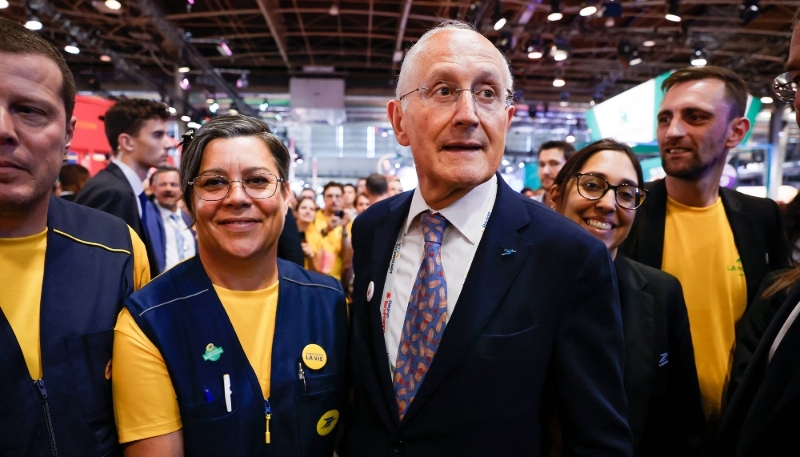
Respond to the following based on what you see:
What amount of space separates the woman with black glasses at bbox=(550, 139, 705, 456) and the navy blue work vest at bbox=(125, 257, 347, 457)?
0.98m

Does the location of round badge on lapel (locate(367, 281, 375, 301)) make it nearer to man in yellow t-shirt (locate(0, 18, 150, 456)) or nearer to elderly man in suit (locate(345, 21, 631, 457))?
elderly man in suit (locate(345, 21, 631, 457))

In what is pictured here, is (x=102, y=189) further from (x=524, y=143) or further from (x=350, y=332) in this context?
(x=524, y=143)

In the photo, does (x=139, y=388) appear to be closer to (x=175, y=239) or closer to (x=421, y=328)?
(x=421, y=328)

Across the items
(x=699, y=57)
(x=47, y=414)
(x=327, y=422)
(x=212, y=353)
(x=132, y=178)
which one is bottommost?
(x=327, y=422)

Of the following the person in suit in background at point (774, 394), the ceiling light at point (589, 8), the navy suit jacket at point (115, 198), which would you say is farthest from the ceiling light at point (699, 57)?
the navy suit jacket at point (115, 198)

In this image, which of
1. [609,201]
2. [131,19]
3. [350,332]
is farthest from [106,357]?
[131,19]

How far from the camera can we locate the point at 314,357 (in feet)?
5.45

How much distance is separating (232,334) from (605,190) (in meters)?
1.37

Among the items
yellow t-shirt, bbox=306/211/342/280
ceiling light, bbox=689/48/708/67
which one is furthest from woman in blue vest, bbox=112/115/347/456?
ceiling light, bbox=689/48/708/67

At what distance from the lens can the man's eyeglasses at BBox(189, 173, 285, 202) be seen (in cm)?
167

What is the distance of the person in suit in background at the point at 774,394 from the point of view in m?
1.25

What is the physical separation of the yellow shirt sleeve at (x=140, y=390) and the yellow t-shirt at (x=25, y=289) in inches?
8.0

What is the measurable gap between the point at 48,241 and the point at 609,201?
1.81 m

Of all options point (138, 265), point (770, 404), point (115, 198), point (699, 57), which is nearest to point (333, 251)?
point (115, 198)
